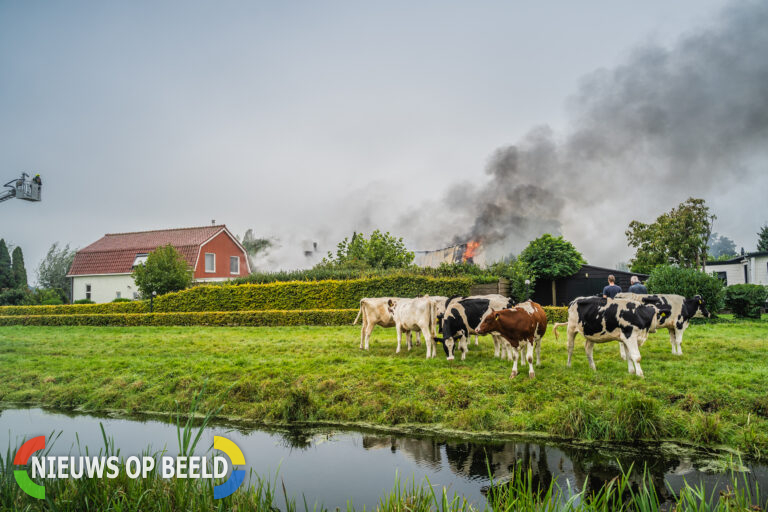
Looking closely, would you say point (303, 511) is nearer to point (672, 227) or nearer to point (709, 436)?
point (709, 436)

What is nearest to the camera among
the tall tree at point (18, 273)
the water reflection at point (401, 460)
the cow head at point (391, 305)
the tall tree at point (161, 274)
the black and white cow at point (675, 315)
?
the water reflection at point (401, 460)

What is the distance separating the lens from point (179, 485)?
12.1 ft

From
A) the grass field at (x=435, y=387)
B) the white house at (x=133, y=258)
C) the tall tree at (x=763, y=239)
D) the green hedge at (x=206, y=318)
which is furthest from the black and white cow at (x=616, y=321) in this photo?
the tall tree at (x=763, y=239)

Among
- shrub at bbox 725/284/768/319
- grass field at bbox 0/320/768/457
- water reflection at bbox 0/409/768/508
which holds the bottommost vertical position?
water reflection at bbox 0/409/768/508

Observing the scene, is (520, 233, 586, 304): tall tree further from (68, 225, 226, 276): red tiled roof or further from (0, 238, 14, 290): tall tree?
(0, 238, 14, 290): tall tree

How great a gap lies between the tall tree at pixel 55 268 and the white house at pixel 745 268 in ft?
193

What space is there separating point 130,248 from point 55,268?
17.5 metres

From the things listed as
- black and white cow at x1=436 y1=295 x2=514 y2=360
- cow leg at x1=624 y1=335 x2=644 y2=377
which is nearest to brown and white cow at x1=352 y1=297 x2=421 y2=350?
black and white cow at x1=436 y1=295 x2=514 y2=360

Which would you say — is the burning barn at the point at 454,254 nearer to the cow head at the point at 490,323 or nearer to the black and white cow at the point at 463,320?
the black and white cow at the point at 463,320

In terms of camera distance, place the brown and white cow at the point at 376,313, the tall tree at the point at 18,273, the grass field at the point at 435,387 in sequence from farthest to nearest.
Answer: the tall tree at the point at 18,273 < the brown and white cow at the point at 376,313 < the grass field at the point at 435,387

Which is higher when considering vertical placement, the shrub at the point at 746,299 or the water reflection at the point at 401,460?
the shrub at the point at 746,299

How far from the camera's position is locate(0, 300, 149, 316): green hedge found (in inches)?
949

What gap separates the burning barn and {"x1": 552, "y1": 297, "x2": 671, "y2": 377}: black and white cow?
43.7 metres

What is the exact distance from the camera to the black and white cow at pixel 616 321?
8969 millimetres
